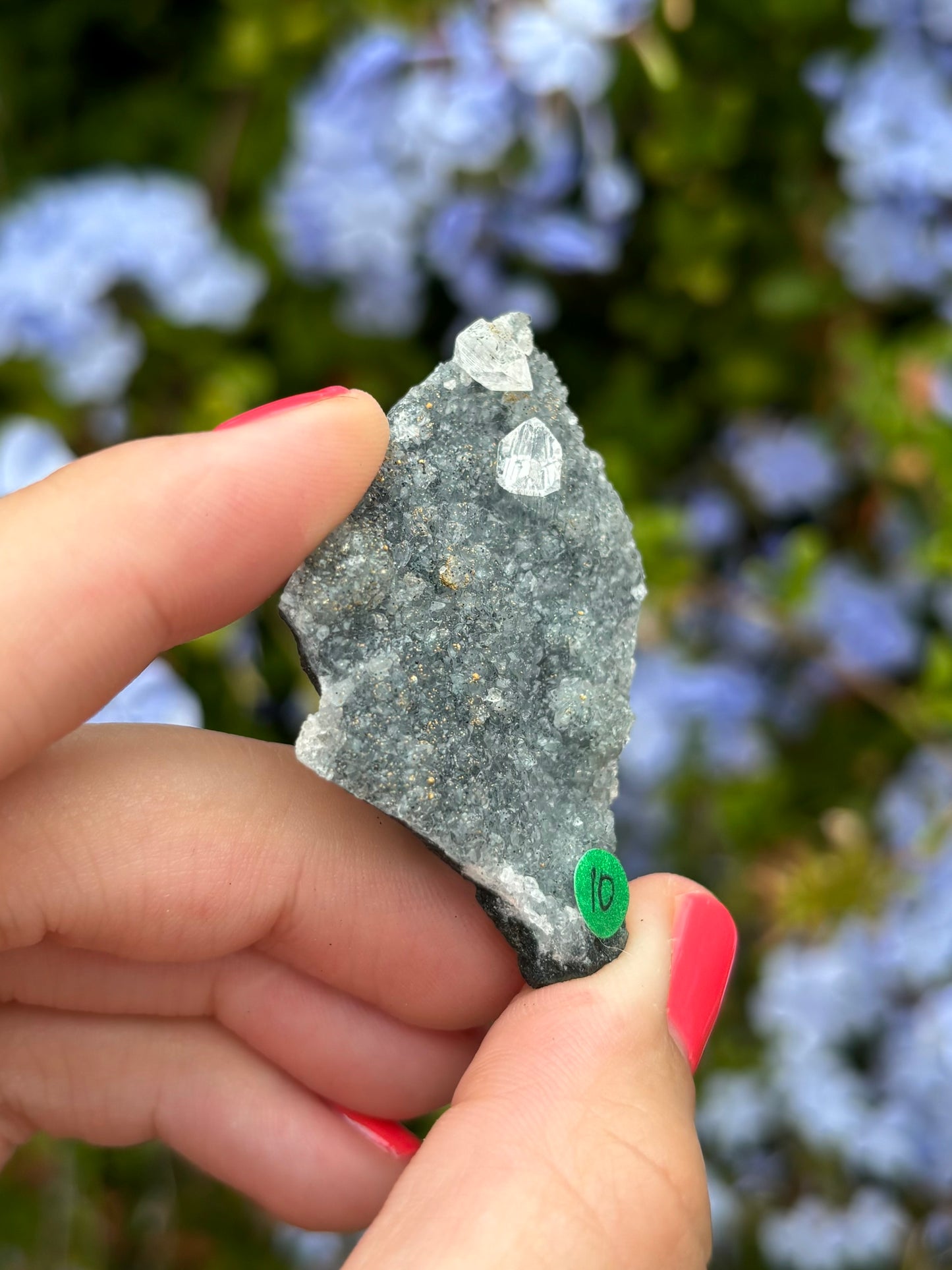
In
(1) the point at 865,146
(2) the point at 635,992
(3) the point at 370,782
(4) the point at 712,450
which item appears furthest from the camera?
(4) the point at 712,450

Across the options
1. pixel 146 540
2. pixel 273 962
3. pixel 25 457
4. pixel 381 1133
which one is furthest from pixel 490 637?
pixel 25 457

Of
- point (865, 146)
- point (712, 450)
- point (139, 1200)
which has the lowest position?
point (139, 1200)

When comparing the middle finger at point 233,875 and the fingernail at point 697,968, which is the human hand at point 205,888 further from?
the fingernail at point 697,968

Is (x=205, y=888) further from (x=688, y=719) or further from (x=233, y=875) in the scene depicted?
(x=688, y=719)

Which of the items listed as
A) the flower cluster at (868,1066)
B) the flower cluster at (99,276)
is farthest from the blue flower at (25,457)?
the flower cluster at (868,1066)

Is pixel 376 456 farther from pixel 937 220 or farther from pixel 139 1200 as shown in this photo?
pixel 139 1200

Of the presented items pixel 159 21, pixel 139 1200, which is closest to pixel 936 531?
pixel 159 21

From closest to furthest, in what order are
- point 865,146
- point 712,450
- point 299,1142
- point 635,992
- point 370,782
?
point 370,782 < point 635,992 < point 299,1142 < point 865,146 < point 712,450

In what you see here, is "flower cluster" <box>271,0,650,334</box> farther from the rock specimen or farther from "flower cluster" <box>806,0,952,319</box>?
the rock specimen
